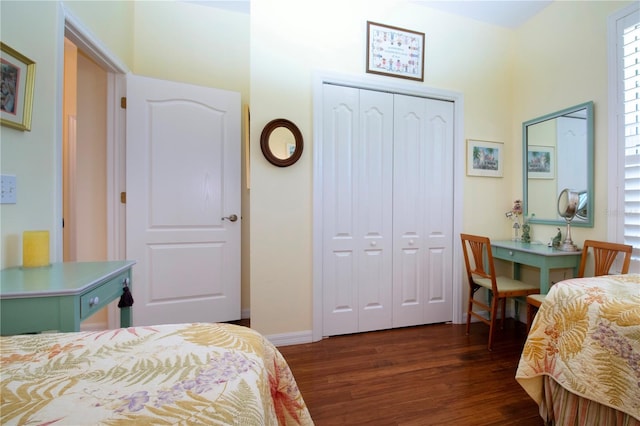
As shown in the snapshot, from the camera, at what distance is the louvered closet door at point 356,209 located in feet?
7.47

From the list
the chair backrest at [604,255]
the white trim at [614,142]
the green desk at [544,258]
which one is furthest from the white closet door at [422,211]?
the white trim at [614,142]

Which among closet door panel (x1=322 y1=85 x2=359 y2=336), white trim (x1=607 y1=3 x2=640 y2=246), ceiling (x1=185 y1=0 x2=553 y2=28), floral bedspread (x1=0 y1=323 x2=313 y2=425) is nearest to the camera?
floral bedspread (x1=0 y1=323 x2=313 y2=425)

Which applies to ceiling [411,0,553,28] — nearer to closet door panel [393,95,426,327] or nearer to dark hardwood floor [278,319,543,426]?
closet door panel [393,95,426,327]

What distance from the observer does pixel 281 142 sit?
7.01ft

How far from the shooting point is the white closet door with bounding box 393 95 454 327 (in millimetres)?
2443

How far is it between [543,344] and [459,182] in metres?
1.57

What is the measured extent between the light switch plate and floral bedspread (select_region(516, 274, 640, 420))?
244 centimetres

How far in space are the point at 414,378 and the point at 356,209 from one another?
127 centimetres

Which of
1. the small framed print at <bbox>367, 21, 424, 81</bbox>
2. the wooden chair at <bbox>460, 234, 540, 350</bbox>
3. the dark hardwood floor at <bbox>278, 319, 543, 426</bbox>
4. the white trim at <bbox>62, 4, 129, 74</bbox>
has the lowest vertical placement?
the dark hardwood floor at <bbox>278, 319, 543, 426</bbox>

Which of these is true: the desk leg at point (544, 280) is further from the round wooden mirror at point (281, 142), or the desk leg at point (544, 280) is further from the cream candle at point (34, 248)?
the cream candle at point (34, 248)

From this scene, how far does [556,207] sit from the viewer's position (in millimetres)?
2312

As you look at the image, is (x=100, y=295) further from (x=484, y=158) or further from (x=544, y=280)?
(x=484, y=158)

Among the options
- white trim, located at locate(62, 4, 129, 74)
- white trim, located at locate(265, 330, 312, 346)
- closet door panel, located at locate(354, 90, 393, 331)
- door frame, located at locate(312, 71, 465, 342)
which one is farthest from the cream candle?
closet door panel, located at locate(354, 90, 393, 331)

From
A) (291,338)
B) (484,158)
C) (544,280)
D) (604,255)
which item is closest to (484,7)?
(484,158)
